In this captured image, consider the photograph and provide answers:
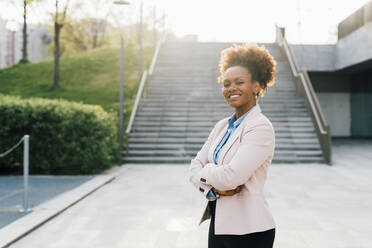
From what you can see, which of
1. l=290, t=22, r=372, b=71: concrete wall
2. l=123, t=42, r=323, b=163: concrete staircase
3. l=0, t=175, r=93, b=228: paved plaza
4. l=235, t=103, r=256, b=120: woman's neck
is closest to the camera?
l=235, t=103, r=256, b=120: woman's neck

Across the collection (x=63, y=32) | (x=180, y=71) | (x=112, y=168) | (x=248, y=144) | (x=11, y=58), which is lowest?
(x=112, y=168)

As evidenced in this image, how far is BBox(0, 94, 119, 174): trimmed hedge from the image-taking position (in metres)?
9.06

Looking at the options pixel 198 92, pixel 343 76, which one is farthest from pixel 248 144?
pixel 343 76

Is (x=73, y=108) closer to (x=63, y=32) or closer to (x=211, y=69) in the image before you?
(x=211, y=69)

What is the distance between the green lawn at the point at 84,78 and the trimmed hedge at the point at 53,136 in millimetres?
5435

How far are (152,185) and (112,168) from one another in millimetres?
2896

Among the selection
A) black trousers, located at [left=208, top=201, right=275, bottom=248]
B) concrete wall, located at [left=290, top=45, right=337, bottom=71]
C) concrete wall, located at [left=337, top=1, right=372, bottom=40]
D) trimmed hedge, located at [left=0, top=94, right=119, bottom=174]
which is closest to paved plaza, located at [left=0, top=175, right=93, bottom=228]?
trimmed hedge, located at [left=0, top=94, right=119, bottom=174]

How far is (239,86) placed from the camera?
2.05 metres

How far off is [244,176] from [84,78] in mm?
20920

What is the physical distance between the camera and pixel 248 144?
1.89 m

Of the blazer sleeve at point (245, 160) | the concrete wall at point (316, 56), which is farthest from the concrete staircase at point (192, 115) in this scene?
the blazer sleeve at point (245, 160)

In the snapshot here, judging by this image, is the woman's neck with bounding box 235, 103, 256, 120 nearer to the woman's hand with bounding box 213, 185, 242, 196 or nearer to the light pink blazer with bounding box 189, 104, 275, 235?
the light pink blazer with bounding box 189, 104, 275, 235

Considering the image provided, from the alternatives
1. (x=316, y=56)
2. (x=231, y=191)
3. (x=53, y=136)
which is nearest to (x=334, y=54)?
(x=316, y=56)

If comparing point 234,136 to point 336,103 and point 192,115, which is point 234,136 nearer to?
point 192,115
